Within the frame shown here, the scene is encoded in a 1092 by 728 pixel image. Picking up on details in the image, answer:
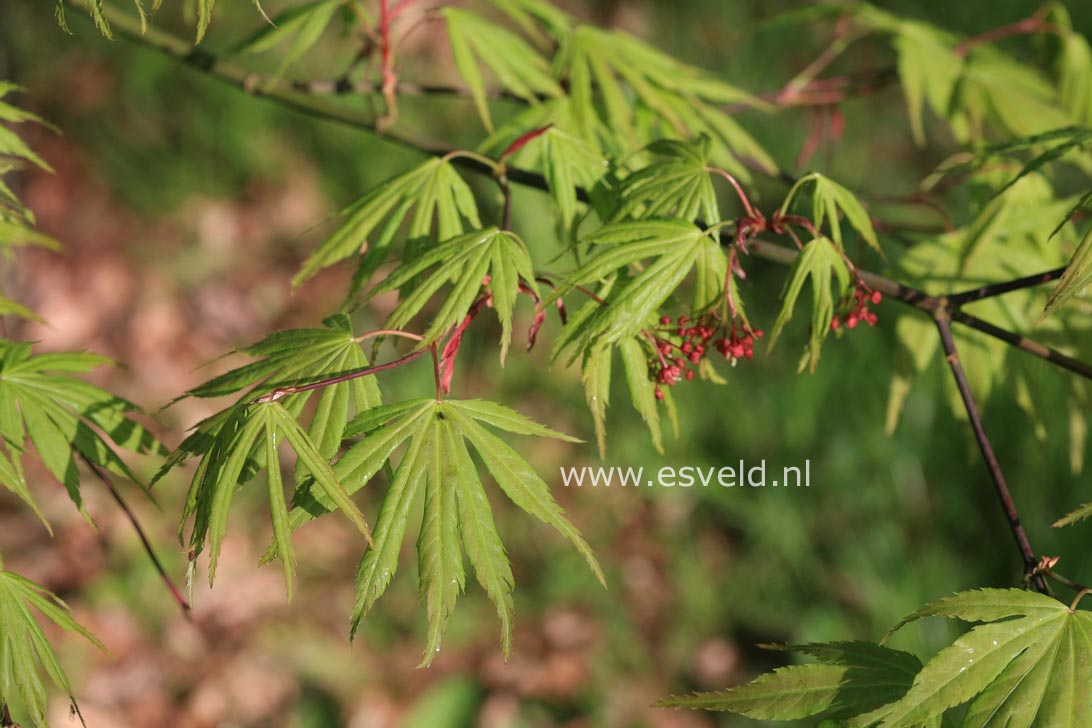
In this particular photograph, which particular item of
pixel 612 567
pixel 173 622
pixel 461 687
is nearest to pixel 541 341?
pixel 612 567

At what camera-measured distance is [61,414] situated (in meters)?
0.96

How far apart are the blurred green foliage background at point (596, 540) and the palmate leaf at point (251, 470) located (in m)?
1.40

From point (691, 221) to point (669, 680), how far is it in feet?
5.66

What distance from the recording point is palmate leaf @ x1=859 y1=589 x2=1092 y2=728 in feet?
2.37

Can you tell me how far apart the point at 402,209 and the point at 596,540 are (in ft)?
5.65

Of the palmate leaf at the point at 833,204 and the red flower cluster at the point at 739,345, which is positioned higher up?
the palmate leaf at the point at 833,204

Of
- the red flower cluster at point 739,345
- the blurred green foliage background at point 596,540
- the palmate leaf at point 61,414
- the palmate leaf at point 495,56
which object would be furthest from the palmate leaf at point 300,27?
the blurred green foliage background at point 596,540

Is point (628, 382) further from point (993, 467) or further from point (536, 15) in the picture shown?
point (536, 15)

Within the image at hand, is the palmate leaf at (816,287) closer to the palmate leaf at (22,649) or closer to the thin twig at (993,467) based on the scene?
the thin twig at (993,467)

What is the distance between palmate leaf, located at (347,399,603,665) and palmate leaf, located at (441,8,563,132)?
56 cm

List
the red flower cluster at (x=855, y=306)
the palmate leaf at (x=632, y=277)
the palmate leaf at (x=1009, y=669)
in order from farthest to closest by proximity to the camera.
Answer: the red flower cluster at (x=855, y=306), the palmate leaf at (x=632, y=277), the palmate leaf at (x=1009, y=669)

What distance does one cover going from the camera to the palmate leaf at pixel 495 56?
1.23 meters

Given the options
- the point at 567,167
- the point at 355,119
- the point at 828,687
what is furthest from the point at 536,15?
the point at 828,687

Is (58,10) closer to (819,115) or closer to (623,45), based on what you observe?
(623,45)
